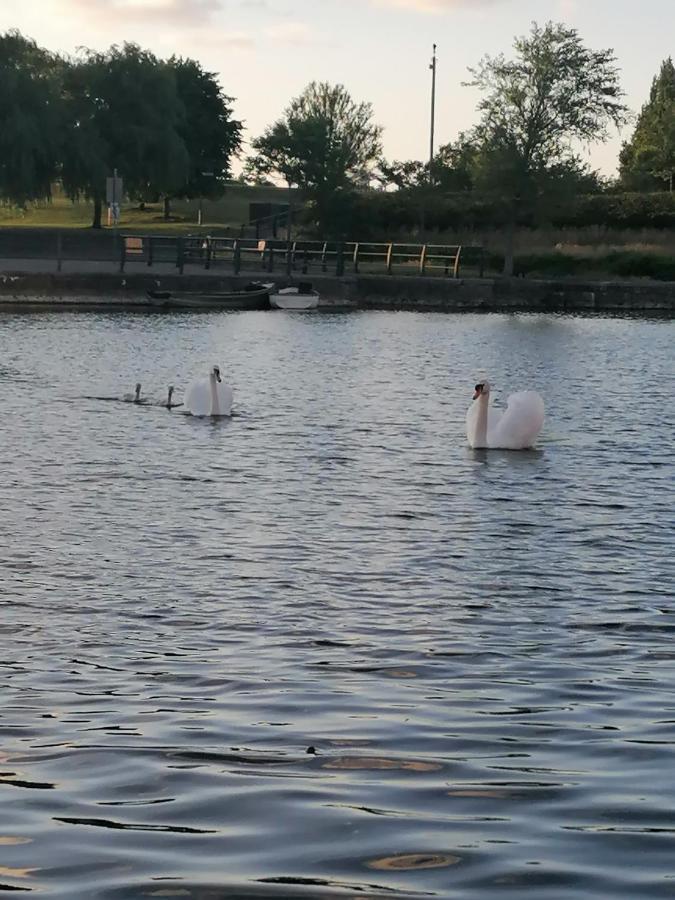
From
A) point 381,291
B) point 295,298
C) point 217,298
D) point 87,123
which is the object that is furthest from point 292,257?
point 87,123

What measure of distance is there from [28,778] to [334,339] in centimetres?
3975

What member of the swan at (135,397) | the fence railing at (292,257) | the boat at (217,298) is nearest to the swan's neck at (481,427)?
the swan at (135,397)

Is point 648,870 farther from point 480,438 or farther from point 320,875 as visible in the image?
point 480,438

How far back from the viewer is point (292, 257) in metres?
64.5

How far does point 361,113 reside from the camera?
345 ft

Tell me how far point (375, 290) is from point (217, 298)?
7700 mm

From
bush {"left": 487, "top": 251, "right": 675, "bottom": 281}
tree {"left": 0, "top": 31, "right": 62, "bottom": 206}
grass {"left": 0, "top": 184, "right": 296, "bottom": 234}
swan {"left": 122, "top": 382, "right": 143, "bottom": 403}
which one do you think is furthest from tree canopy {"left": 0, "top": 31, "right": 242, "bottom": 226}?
swan {"left": 122, "top": 382, "right": 143, "bottom": 403}

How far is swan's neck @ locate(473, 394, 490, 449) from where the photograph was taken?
863 inches

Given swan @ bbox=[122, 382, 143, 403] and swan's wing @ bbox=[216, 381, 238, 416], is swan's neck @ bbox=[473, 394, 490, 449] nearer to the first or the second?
swan's wing @ bbox=[216, 381, 238, 416]

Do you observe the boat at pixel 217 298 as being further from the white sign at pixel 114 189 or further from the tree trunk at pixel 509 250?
the tree trunk at pixel 509 250

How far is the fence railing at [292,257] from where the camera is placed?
64.0m

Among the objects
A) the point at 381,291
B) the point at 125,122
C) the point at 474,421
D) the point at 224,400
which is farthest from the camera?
the point at 125,122

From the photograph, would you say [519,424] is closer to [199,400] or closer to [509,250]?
[199,400]

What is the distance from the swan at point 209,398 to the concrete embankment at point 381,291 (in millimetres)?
32420
